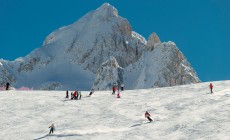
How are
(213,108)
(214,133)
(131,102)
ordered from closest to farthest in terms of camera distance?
(214,133)
(213,108)
(131,102)

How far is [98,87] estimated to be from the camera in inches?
7141

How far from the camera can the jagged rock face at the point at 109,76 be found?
182250mm

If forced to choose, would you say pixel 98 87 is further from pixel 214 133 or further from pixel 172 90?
pixel 214 133

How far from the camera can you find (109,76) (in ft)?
604

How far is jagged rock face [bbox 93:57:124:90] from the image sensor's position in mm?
182250

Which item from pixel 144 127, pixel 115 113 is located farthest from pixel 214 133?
pixel 115 113

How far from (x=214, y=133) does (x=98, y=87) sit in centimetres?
14559

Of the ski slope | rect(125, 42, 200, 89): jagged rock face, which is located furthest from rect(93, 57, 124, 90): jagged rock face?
the ski slope

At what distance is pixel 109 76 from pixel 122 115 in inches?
5508

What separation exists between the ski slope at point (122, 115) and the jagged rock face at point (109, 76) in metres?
123

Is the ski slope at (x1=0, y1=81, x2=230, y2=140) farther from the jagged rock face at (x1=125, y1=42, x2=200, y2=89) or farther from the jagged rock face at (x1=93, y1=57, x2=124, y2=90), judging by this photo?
the jagged rock face at (x1=93, y1=57, x2=124, y2=90)

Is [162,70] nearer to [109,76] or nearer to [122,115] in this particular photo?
[109,76]

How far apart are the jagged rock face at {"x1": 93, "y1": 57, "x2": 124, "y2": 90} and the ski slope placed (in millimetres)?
123285

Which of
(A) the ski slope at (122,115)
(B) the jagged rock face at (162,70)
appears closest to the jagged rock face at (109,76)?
(B) the jagged rock face at (162,70)
